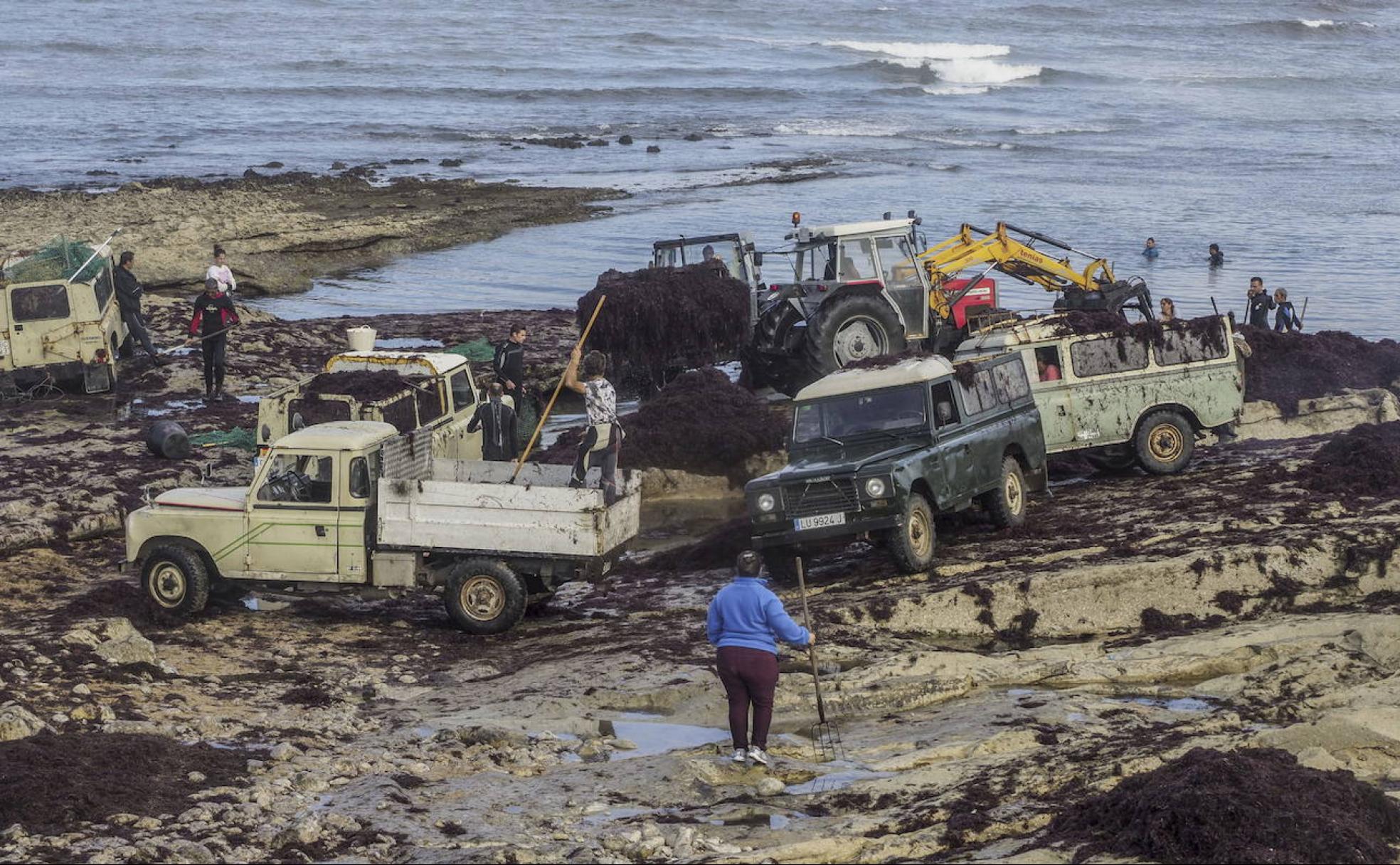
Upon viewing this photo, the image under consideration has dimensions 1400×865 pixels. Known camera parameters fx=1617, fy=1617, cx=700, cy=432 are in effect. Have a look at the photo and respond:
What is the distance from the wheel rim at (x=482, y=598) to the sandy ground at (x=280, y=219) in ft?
62.1

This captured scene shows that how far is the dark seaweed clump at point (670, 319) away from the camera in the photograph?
2188 centimetres

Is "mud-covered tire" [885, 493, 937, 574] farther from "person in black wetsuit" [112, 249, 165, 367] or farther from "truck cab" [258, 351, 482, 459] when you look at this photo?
"person in black wetsuit" [112, 249, 165, 367]

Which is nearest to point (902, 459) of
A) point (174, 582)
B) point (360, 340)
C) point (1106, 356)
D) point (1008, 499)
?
point (1008, 499)

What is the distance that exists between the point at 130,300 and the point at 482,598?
1201 centimetres

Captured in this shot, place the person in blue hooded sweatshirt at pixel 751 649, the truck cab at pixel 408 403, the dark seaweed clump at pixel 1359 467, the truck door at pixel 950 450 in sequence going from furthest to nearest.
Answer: the truck cab at pixel 408 403 < the dark seaweed clump at pixel 1359 467 < the truck door at pixel 950 450 < the person in blue hooded sweatshirt at pixel 751 649

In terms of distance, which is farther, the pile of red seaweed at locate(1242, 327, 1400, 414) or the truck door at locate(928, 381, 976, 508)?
the pile of red seaweed at locate(1242, 327, 1400, 414)

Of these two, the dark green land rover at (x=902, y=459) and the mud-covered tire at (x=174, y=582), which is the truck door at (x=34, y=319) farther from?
the dark green land rover at (x=902, y=459)

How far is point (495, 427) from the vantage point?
17141 millimetres

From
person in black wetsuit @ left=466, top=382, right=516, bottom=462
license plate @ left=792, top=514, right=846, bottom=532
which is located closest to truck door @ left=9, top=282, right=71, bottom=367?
person in black wetsuit @ left=466, top=382, right=516, bottom=462

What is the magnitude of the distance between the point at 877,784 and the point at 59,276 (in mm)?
16987

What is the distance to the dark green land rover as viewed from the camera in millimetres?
13898

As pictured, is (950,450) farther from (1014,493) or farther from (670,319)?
(670,319)

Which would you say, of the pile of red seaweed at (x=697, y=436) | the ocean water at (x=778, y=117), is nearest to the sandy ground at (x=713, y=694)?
the pile of red seaweed at (x=697, y=436)

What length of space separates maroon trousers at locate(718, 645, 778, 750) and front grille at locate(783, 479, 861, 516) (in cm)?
401
